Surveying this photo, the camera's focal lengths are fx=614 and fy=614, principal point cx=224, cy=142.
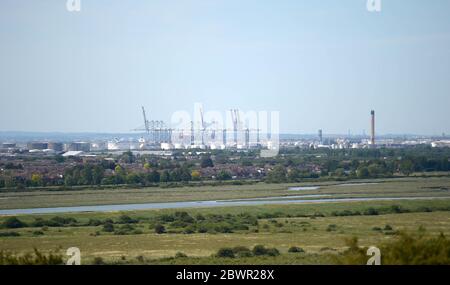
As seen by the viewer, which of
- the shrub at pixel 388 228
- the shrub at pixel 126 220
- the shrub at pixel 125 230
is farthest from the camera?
the shrub at pixel 126 220

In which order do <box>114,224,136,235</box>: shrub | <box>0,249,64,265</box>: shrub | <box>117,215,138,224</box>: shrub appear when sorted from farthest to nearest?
<box>117,215,138,224</box>: shrub < <box>114,224,136,235</box>: shrub < <box>0,249,64,265</box>: shrub

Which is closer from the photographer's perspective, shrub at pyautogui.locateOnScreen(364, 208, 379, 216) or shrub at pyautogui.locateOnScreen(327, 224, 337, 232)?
shrub at pyautogui.locateOnScreen(327, 224, 337, 232)

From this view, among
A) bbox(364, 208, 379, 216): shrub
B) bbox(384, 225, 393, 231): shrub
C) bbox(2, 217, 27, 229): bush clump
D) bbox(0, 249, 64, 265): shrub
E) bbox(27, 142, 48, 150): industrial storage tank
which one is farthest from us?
bbox(27, 142, 48, 150): industrial storage tank

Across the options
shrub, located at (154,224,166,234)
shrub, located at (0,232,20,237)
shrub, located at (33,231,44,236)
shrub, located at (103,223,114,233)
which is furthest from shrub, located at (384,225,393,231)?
shrub, located at (0,232,20,237)

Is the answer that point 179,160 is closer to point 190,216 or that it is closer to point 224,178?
point 224,178

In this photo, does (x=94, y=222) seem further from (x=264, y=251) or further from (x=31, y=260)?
(x=31, y=260)

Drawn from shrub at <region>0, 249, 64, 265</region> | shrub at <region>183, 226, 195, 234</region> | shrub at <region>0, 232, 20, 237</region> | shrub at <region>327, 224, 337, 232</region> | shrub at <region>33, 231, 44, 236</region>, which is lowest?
shrub at <region>183, 226, 195, 234</region>

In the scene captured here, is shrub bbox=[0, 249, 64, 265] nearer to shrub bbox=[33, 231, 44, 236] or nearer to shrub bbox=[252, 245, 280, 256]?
shrub bbox=[252, 245, 280, 256]

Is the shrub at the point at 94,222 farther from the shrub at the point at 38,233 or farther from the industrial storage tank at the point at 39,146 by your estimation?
the industrial storage tank at the point at 39,146

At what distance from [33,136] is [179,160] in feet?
29.3

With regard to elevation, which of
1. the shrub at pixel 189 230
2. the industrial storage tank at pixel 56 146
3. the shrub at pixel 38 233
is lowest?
the shrub at pixel 189 230

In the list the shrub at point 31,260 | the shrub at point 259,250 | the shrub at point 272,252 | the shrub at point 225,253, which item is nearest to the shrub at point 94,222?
the shrub at point 225,253
